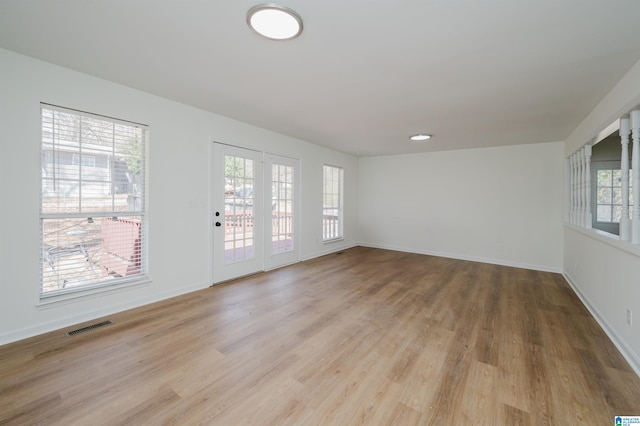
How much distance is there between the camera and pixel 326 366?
2.14m

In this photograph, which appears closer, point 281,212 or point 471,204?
point 281,212

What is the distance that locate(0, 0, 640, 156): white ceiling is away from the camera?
1776 millimetres

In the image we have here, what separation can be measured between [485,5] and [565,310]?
356 cm

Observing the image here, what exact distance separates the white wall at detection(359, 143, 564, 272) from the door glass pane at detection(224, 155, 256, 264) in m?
3.87

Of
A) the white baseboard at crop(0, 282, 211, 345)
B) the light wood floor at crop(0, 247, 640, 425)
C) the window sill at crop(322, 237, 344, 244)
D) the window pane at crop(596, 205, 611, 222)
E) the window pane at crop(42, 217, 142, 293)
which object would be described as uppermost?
the window pane at crop(596, 205, 611, 222)

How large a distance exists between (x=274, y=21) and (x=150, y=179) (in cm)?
243

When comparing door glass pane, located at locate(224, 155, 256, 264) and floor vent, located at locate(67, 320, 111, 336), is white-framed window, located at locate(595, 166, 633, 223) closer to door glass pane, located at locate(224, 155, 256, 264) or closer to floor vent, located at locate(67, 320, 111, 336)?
door glass pane, located at locate(224, 155, 256, 264)

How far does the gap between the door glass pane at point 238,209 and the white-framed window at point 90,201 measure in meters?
1.17

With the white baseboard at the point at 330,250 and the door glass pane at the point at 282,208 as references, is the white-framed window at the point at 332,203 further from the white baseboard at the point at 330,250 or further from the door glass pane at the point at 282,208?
the door glass pane at the point at 282,208

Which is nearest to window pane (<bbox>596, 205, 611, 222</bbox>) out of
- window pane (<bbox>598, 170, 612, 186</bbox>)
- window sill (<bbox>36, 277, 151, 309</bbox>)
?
window pane (<bbox>598, 170, 612, 186</bbox>)

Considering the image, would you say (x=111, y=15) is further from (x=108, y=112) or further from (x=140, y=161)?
(x=140, y=161)

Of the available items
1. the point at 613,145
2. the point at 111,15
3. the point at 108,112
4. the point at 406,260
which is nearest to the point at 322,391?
the point at 111,15

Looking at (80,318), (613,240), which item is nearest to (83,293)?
(80,318)

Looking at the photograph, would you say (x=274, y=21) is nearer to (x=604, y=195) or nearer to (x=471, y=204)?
(x=471, y=204)
